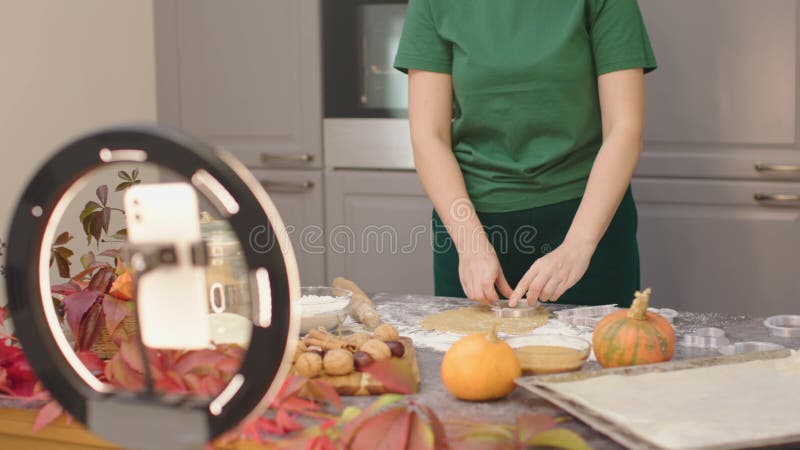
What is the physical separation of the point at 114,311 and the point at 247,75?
1999 millimetres

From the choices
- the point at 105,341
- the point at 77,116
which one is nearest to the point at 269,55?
the point at 77,116

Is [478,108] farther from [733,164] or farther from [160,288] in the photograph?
[160,288]

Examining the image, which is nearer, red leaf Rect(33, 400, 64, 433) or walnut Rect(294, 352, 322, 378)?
red leaf Rect(33, 400, 64, 433)

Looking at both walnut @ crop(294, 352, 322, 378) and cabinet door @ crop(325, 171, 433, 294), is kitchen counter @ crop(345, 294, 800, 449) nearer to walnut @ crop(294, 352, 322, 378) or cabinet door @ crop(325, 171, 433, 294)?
walnut @ crop(294, 352, 322, 378)

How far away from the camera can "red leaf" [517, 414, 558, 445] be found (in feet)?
2.71

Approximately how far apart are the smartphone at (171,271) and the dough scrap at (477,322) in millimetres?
880

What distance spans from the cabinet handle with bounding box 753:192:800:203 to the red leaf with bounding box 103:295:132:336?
6.34ft

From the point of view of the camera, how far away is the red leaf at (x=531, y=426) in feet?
2.71

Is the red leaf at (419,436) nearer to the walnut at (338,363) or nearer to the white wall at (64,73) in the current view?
the walnut at (338,363)

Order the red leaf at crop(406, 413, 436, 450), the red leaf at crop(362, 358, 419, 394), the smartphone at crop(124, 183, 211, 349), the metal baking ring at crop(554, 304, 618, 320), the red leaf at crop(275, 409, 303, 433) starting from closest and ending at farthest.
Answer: the smartphone at crop(124, 183, 211, 349) < the red leaf at crop(406, 413, 436, 450) < the red leaf at crop(275, 409, 303, 433) < the red leaf at crop(362, 358, 419, 394) < the metal baking ring at crop(554, 304, 618, 320)

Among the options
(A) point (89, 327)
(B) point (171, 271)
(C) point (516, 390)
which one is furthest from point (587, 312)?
(B) point (171, 271)

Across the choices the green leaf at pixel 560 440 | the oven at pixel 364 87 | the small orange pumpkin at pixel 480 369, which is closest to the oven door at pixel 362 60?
the oven at pixel 364 87

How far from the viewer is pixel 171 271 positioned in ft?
1.52

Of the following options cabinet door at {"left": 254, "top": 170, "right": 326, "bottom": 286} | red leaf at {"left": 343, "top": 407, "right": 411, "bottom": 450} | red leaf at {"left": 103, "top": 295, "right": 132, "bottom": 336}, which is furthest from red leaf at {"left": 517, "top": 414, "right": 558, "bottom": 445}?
cabinet door at {"left": 254, "top": 170, "right": 326, "bottom": 286}
